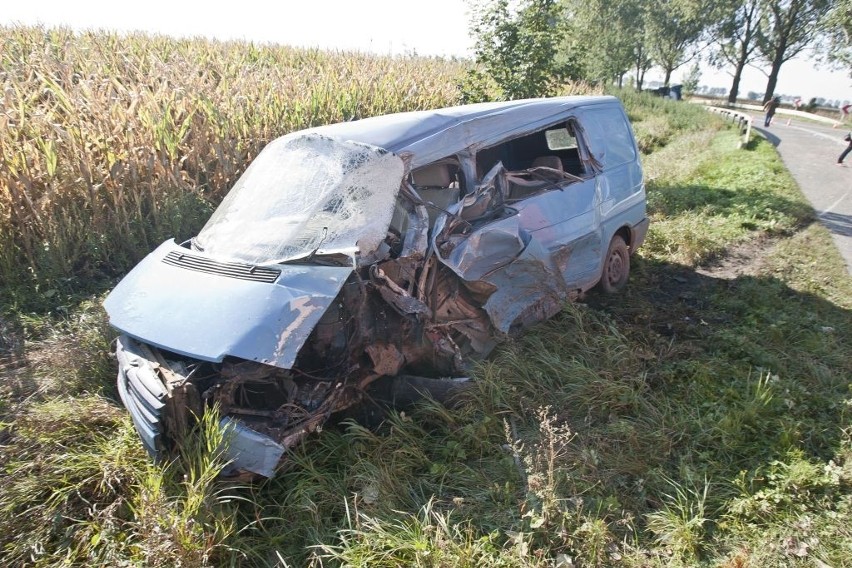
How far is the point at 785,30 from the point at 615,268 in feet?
139

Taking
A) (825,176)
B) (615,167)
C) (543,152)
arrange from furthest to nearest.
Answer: (825,176), (543,152), (615,167)

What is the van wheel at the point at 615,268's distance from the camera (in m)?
5.72

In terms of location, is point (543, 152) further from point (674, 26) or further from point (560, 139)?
point (674, 26)

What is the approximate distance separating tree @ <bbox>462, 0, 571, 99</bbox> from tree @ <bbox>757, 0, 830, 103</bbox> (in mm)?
36385

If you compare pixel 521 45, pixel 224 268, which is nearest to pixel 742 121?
pixel 521 45

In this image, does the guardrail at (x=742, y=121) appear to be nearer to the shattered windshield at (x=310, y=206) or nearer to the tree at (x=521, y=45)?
the tree at (x=521, y=45)

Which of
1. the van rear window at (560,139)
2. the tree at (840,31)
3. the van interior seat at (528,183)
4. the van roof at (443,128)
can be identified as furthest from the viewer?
the tree at (840,31)

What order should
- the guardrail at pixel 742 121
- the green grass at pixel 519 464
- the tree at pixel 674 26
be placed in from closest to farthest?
the green grass at pixel 519 464
the guardrail at pixel 742 121
the tree at pixel 674 26

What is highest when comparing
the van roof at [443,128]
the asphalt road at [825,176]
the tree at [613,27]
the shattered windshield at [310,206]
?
the tree at [613,27]

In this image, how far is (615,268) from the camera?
5902mm

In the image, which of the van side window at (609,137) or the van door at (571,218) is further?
the van side window at (609,137)

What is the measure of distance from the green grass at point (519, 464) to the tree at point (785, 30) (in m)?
41.0

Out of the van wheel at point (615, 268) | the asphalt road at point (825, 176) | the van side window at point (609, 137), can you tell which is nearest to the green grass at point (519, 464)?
the van wheel at point (615, 268)

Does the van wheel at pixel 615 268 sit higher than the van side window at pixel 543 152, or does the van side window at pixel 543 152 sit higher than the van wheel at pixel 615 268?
the van side window at pixel 543 152
